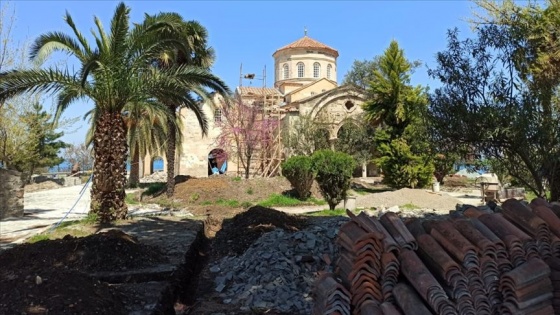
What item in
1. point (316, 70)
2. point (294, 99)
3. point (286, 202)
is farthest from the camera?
point (316, 70)

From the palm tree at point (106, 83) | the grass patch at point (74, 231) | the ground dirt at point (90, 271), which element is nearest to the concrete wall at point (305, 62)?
the palm tree at point (106, 83)

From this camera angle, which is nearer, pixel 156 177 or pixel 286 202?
pixel 286 202

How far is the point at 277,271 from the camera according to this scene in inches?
241

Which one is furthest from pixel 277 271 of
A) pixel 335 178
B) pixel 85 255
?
pixel 335 178

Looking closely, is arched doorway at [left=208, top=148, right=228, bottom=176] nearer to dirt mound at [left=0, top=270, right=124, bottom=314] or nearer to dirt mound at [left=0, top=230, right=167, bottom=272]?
dirt mound at [left=0, top=230, right=167, bottom=272]

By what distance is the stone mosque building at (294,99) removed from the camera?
32.1 m

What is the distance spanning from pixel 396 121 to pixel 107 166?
1908 centimetres

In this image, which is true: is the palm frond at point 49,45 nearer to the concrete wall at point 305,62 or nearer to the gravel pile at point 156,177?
the gravel pile at point 156,177

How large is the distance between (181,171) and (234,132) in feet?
30.2

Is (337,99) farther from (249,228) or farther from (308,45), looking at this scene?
(249,228)

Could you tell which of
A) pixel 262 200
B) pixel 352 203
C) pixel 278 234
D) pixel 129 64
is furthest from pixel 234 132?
pixel 278 234

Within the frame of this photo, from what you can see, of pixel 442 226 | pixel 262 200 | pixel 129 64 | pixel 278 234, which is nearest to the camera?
pixel 442 226

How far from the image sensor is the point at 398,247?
2.90 meters

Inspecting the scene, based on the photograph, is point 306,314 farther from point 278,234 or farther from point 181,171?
point 181,171
